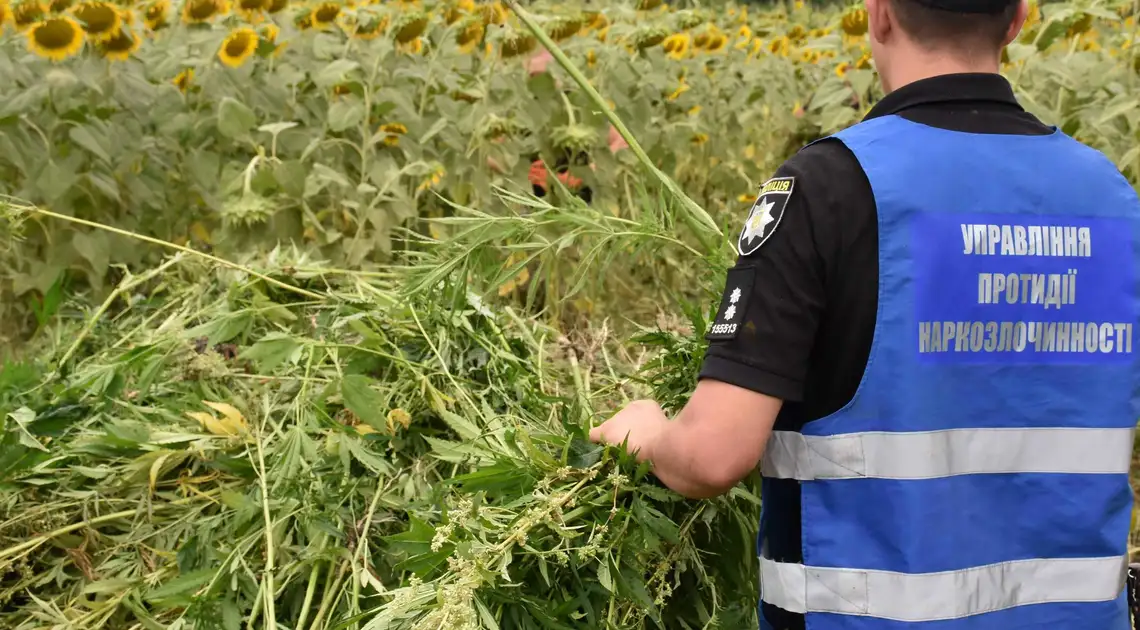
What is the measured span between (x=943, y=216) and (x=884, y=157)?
11 centimetres

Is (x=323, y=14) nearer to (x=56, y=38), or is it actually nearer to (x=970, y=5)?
(x=56, y=38)

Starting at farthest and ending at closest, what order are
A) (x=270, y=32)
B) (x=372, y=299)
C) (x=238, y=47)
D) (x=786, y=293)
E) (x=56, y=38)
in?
(x=270, y=32)
(x=238, y=47)
(x=56, y=38)
(x=372, y=299)
(x=786, y=293)

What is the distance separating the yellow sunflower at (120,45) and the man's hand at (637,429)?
2.59 metres

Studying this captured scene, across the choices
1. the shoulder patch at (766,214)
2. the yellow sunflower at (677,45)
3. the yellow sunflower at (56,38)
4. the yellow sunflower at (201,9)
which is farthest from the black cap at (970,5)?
the yellow sunflower at (201,9)

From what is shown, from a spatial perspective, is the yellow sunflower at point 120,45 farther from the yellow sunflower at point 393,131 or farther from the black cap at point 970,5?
the black cap at point 970,5

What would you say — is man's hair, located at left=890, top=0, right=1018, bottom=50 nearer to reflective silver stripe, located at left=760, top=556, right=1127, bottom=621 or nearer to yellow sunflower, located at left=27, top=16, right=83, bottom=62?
reflective silver stripe, located at left=760, top=556, right=1127, bottom=621

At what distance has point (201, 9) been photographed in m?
3.86

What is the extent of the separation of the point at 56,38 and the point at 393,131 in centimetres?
112

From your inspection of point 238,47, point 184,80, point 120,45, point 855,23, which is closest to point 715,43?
point 855,23

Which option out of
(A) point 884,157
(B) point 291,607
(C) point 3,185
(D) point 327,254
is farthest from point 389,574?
(C) point 3,185

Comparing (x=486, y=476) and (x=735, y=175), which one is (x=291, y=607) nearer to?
(x=486, y=476)

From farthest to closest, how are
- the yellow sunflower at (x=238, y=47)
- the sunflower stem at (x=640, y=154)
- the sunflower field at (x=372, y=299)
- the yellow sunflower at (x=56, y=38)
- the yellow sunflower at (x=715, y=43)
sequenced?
1. the yellow sunflower at (x=715, y=43)
2. the yellow sunflower at (x=238, y=47)
3. the yellow sunflower at (x=56, y=38)
4. the sunflower stem at (x=640, y=154)
5. the sunflower field at (x=372, y=299)

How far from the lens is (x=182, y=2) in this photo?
390cm

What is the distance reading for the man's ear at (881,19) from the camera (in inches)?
56.4
